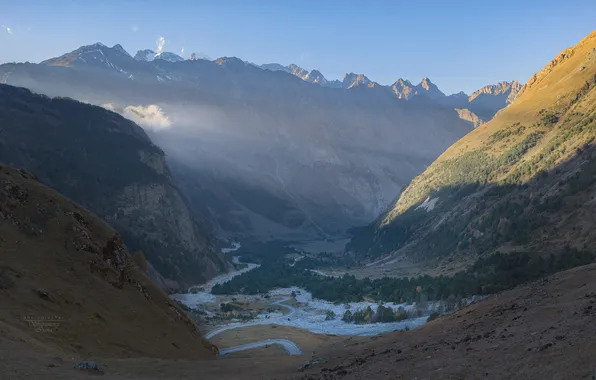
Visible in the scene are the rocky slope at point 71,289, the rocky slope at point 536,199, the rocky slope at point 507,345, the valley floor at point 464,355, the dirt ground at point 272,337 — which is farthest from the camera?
the rocky slope at point 536,199

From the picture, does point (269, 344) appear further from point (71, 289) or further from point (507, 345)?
point (507, 345)

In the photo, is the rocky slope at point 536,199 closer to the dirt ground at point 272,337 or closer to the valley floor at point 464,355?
the dirt ground at point 272,337

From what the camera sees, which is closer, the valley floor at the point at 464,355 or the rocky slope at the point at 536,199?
the valley floor at the point at 464,355

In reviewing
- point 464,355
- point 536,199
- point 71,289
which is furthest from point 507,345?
point 536,199

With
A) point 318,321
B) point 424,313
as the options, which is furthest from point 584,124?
point 318,321

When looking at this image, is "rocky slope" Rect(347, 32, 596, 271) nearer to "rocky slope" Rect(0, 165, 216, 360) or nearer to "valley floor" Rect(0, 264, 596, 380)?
"valley floor" Rect(0, 264, 596, 380)

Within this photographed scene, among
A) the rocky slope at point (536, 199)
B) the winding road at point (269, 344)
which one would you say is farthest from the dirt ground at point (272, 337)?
the rocky slope at point (536, 199)

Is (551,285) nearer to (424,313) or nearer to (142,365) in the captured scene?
(142,365)
